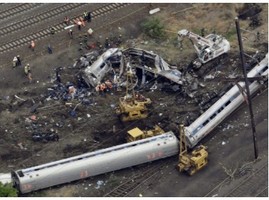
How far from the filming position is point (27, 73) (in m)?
77.8

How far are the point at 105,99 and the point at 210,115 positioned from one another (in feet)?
27.0

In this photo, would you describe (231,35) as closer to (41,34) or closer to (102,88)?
(102,88)

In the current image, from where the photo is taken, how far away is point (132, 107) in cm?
7219

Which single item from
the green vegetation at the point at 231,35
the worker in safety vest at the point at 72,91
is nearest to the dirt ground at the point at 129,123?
the green vegetation at the point at 231,35

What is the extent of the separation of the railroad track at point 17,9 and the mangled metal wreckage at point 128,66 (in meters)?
9.92

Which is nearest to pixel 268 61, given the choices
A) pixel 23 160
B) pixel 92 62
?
pixel 92 62

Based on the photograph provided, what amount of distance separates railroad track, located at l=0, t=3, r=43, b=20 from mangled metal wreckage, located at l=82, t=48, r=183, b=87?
32.5 ft

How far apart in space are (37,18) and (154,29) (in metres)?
9.12

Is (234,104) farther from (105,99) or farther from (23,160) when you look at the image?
(23,160)

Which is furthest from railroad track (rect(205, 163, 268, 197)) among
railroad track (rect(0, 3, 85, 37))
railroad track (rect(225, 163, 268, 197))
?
railroad track (rect(0, 3, 85, 37))

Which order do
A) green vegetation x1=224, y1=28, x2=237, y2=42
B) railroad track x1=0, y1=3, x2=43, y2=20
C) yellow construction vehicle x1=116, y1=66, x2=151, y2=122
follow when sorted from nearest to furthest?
yellow construction vehicle x1=116, y1=66, x2=151, y2=122 → green vegetation x1=224, y1=28, x2=237, y2=42 → railroad track x1=0, y1=3, x2=43, y2=20

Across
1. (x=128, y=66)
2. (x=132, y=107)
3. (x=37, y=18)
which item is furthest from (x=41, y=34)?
(x=132, y=107)

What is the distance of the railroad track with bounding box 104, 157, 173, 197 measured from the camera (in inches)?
2655

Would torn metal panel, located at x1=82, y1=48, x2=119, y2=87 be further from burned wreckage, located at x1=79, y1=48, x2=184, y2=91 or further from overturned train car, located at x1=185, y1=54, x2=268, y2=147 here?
overturned train car, located at x1=185, y1=54, x2=268, y2=147
